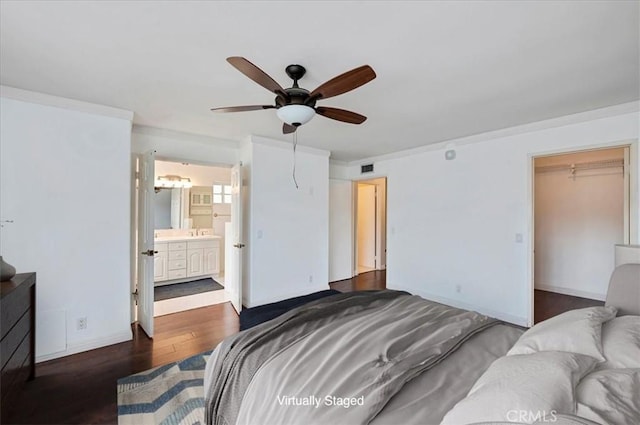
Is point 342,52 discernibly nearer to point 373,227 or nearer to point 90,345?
point 90,345

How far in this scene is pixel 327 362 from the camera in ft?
4.12

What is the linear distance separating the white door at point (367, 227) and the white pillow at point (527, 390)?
5.61 metres

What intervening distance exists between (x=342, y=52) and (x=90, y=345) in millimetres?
3465

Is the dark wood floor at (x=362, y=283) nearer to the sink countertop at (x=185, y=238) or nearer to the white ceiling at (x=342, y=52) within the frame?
the sink countertop at (x=185, y=238)

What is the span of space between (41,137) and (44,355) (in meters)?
1.97

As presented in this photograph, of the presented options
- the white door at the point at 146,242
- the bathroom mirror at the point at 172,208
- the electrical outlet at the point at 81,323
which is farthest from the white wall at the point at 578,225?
the bathroom mirror at the point at 172,208

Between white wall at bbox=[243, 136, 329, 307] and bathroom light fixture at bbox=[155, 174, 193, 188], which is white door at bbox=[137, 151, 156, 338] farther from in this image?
bathroom light fixture at bbox=[155, 174, 193, 188]

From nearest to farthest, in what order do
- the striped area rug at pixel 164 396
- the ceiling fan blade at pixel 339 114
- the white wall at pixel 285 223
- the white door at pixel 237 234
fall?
the striped area rug at pixel 164 396, the ceiling fan blade at pixel 339 114, the white door at pixel 237 234, the white wall at pixel 285 223

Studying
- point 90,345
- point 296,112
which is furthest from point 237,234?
point 296,112

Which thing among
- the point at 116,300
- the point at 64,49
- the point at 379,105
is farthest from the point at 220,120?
the point at 116,300

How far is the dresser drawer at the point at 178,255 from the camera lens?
5.18m

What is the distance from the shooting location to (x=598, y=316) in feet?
4.32

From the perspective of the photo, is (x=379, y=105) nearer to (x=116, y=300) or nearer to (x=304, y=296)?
(x=304, y=296)

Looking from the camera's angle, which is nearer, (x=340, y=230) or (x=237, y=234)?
(x=237, y=234)
